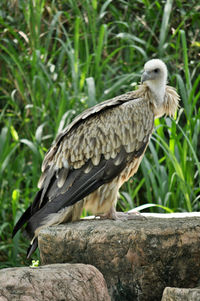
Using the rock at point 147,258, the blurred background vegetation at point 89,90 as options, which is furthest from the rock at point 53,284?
the blurred background vegetation at point 89,90

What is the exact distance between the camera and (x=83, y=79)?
6.25 metres

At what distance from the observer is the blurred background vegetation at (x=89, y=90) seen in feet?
18.8

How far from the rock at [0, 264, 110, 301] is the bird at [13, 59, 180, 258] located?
106 cm

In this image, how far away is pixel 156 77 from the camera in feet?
15.1

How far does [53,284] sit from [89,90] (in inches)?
127

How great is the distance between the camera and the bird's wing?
4.23 meters

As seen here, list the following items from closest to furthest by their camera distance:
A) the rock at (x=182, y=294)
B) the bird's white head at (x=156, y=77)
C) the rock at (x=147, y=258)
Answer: the rock at (x=182, y=294) < the rock at (x=147, y=258) < the bird's white head at (x=156, y=77)

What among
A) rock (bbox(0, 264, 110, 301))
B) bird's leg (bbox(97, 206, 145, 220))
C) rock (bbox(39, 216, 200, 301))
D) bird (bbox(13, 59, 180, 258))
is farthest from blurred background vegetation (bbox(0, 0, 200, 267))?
rock (bbox(0, 264, 110, 301))

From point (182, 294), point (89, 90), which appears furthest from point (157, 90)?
point (182, 294)

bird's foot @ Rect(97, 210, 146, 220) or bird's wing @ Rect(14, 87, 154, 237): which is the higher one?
bird's wing @ Rect(14, 87, 154, 237)

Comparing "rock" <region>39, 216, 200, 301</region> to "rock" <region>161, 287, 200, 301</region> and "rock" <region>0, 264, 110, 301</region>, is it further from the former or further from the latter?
"rock" <region>161, 287, 200, 301</region>

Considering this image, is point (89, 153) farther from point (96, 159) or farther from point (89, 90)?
point (89, 90)

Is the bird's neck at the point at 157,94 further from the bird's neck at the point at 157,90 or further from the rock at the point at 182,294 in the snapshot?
the rock at the point at 182,294

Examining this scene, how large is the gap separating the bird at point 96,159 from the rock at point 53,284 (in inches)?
41.8
